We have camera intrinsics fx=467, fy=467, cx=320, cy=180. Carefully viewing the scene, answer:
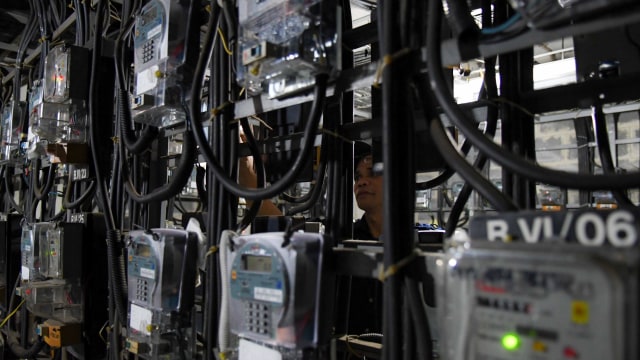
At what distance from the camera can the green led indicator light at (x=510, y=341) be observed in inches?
24.4

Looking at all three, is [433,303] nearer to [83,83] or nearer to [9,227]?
[83,83]

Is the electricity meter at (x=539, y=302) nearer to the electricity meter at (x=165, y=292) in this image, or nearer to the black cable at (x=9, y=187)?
the electricity meter at (x=165, y=292)

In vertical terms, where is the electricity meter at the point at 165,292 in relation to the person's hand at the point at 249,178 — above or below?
below

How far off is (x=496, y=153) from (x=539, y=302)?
23 centimetres

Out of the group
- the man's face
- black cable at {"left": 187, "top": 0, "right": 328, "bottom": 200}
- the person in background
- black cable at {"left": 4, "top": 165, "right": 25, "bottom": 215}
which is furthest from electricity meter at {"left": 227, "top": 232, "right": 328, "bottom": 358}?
black cable at {"left": 4, "top": 165, "right": 25, "bottom": 215}

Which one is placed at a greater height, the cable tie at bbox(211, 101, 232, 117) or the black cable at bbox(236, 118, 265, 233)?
the cable tie at bbox(211, 101, 232, 117)

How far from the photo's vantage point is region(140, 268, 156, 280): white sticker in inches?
53.9

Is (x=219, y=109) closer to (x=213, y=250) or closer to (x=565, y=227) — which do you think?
(x=213, y=250)

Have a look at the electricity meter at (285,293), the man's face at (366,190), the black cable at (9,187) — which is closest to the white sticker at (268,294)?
the electricity meter at (285,293)

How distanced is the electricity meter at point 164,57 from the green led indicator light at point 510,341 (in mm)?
1202

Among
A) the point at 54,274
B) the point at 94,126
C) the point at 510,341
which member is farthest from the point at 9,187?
the point at 510,341

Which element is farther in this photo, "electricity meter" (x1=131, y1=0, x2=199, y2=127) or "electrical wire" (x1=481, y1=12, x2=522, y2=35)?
"electricity meter" (x1=131, y1=0, x2=199, y2=127)

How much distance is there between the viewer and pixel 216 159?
1.26 metres

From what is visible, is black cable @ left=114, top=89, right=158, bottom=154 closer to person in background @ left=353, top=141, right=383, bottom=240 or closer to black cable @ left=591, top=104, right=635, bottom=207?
person in background @ left=353, top=141, right=383, bottom=240
